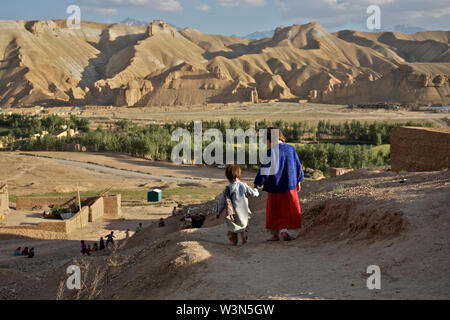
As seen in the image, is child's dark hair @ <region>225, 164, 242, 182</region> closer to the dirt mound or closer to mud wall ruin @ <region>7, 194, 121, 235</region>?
the dirt mound

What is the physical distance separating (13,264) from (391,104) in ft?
331

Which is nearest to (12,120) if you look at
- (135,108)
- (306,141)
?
(135,108)

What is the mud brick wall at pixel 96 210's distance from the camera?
986 inches

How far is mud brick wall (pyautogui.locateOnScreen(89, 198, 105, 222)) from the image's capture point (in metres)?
25.0

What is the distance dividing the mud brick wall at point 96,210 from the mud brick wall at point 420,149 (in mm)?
15792

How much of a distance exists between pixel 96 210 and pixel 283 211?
20.0 metres

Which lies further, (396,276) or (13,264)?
(13,264)

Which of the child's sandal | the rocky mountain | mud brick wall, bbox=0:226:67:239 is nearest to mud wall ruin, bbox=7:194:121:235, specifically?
mud brick wall, bbox=0:226:67:239

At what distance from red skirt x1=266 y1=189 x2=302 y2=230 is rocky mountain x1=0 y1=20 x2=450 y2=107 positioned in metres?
109

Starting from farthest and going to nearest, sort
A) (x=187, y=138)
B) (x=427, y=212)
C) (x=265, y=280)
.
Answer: (x=187, y=138), (x=427, y=212), (x=265, y=280)

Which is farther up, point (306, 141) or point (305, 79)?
point (305, 79)
